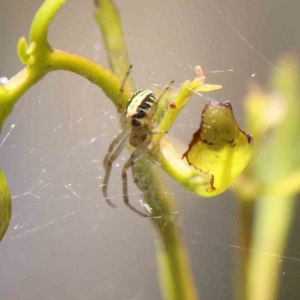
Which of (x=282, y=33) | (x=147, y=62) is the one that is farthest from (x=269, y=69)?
(x=147, y=62)

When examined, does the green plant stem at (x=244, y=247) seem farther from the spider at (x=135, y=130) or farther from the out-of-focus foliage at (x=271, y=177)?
the spider at (x=135, y=130)

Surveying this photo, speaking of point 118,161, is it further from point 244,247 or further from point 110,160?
point 244,247

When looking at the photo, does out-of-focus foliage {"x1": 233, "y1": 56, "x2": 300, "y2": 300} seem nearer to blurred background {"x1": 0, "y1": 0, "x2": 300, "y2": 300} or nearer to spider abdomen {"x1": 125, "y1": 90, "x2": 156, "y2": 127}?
blurred background {"x1": 0, "y1": 0, "x2": 300, "y2": 300}

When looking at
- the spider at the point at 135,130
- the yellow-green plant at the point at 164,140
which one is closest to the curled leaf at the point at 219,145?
the yellow-green plant at the point at 164,140

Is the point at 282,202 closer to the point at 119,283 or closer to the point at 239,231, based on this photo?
the point at 239,231

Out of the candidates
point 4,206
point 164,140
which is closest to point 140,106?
point 164,140

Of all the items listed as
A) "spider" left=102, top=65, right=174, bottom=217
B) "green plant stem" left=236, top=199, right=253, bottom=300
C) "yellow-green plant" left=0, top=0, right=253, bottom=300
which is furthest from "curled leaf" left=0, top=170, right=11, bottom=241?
"green plant stem" left=236, top=199, right=253, bottom=300
